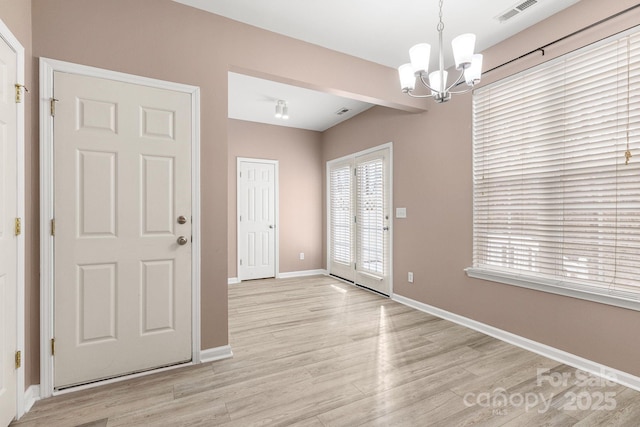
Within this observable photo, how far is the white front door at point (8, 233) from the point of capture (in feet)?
5.07

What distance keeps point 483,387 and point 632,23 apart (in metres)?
2.68

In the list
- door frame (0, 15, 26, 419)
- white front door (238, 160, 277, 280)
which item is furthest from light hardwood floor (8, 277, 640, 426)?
white front door (238, 160, 277, 280)

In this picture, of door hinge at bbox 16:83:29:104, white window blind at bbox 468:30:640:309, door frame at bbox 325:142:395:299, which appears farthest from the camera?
door frame at bbox 325:142:395:299

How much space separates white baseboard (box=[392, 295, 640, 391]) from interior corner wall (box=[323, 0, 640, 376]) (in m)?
0.04

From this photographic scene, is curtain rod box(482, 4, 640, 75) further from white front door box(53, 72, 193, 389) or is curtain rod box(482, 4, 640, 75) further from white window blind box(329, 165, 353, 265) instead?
white front door box(53, 72, 193, 389)

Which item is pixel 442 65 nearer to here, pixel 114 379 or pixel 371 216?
pixel 371 216

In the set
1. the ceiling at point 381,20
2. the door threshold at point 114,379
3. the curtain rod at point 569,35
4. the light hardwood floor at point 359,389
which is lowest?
the light hardwood floor at point 359,389

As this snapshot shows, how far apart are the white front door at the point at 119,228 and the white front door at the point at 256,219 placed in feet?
9.37

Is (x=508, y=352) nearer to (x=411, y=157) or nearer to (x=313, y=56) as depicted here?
(x=411, y=157)

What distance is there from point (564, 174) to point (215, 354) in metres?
3.18

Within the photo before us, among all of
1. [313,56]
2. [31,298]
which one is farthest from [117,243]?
[313,56]

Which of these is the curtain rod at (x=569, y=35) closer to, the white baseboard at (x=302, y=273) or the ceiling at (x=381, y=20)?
the ceiling at (x=381, y=20)

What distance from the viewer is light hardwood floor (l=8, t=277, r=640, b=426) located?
171 cm

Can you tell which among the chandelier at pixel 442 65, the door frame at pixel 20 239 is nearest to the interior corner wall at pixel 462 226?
the chandelier at pixel 442 65
